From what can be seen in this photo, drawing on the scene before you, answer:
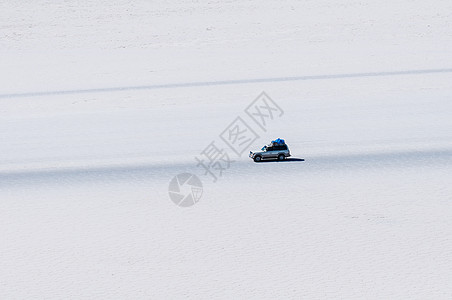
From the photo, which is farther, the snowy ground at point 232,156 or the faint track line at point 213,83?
the faint track line at point 213,83

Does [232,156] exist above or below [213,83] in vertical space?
below

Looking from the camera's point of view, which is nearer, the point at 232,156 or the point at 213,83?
the point at 232,156

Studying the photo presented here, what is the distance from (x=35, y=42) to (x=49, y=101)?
767 cm

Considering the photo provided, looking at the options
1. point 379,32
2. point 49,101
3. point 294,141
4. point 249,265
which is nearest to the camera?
point 249,265

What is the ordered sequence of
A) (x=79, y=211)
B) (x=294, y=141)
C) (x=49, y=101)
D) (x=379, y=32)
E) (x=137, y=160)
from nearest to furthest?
(x=79, y=211) < (x=137, y=160) < (x=294, y=141) < (x=49, y=101) < (x=379, y=32)

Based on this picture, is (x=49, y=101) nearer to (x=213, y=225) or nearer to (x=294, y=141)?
(x=294, y=141)

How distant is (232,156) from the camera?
551 inches

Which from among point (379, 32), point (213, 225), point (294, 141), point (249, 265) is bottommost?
point (249, 265)

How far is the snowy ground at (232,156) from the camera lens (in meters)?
9.26

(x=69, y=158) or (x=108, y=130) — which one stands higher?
(x=108, y=130)

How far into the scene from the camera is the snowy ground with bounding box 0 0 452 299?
30.4 ft

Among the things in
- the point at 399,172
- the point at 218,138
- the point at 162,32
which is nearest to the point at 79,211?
the point at 218,138

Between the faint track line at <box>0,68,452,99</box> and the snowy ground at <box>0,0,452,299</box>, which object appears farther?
the faint track line at <box>0,68,452,99</box>

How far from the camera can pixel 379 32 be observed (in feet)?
81.5
